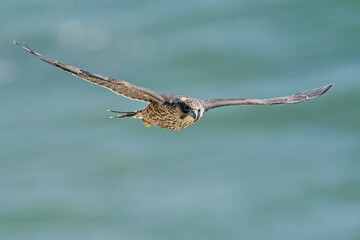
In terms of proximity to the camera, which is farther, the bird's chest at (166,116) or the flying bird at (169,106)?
the bird's chest at (166,116)

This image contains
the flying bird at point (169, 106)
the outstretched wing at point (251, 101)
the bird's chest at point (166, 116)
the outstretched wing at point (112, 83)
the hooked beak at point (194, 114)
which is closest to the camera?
the outstretched wing at point (112, 83)

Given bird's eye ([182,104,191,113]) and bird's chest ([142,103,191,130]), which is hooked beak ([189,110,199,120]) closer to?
bird's eye ([182,104,191,113])

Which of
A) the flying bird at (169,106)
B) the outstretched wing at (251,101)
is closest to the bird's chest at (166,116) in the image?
the flying bird at (169,106)

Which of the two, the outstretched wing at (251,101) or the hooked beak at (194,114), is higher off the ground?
the outstretched wing at (251,101)

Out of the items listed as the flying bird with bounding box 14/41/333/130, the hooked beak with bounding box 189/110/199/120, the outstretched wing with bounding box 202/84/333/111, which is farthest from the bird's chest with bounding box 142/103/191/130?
the outstretched wing with bounding box 202/84/333/111

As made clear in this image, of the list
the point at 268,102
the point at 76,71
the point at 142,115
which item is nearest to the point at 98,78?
the point at 76,71

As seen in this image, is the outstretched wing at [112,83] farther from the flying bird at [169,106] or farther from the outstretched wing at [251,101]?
the outstretched wing at [251,101]

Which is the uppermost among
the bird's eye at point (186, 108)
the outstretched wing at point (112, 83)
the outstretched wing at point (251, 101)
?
the outstretched wing at point (251, 101)
